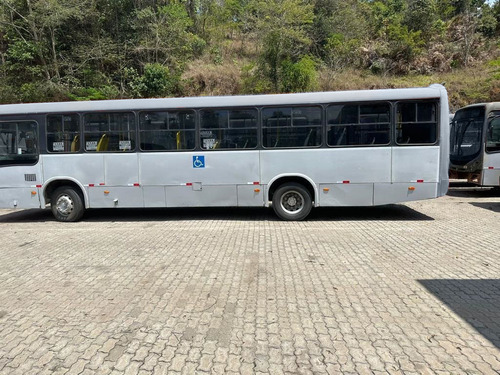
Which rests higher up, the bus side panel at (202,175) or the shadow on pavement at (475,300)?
the bus side panel at (202,175)

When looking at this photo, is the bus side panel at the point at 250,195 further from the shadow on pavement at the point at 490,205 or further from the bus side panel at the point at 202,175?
the shadow on pavement at the point at 490,205

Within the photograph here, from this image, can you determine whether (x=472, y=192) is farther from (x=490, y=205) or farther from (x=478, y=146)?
(x=490, y=205)

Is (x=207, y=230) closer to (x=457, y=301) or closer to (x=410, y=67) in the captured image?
(x=457, y=301)

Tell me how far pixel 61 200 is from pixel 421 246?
8517 mm

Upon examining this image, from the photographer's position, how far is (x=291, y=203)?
8.18 m

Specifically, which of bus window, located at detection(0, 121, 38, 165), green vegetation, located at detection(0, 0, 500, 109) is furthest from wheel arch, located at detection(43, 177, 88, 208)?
green vegetation, located at detection(0, 0, 500, 109)

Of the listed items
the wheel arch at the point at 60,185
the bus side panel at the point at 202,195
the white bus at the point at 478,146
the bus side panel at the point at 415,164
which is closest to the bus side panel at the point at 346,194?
the bus side panel at the point at 415,164

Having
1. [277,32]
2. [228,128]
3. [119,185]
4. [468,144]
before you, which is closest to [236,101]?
[228,128]

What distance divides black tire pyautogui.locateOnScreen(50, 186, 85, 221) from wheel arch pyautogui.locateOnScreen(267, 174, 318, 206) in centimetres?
495

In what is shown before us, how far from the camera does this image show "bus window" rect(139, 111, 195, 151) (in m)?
8.14

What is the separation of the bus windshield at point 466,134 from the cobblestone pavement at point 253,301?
18.4 feet

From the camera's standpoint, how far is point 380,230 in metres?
7.10

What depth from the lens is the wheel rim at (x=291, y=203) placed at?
8.15m

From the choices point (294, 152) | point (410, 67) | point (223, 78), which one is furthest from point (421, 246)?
point (410, 67)
